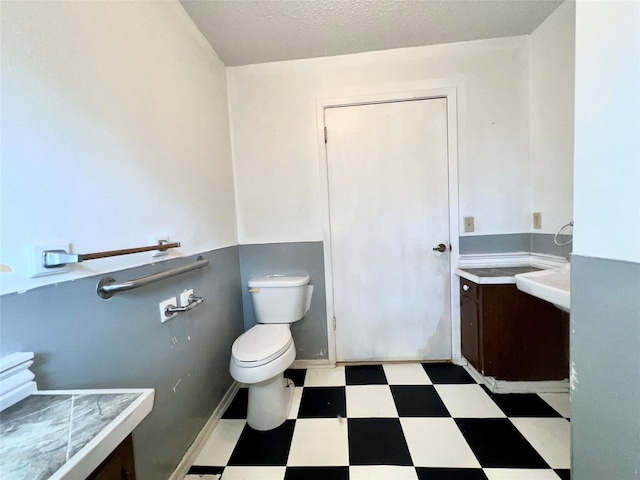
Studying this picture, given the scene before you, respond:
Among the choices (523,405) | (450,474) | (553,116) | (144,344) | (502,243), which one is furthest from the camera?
(502,243)

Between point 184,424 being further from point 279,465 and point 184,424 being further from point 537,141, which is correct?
point 537,141

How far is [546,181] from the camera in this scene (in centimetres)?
166

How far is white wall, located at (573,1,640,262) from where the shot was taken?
64 cm

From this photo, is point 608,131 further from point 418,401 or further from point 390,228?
point 418,401

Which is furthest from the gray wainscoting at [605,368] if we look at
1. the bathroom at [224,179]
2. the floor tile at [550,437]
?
the floor tile at [550,437]

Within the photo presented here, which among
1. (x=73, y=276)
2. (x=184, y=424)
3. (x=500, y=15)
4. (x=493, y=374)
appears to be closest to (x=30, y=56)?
(x=73, y=276)

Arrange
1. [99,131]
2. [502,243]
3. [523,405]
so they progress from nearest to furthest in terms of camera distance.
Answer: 1. [99,131]
2. [523,405]
3. [502,243]

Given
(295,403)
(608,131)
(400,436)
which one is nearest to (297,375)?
(295,403)

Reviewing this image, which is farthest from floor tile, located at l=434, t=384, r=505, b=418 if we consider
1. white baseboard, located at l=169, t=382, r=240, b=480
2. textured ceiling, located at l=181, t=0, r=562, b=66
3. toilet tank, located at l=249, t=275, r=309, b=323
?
textured ceiling, located at l=181, t=0, r=562, b=66

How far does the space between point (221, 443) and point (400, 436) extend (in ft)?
3.00

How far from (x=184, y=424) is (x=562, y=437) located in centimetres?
182

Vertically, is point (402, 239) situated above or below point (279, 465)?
above

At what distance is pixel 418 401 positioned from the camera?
5.00ft

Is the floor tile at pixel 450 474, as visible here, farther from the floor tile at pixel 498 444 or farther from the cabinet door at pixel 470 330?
the cabinet door at pixel 470 330
